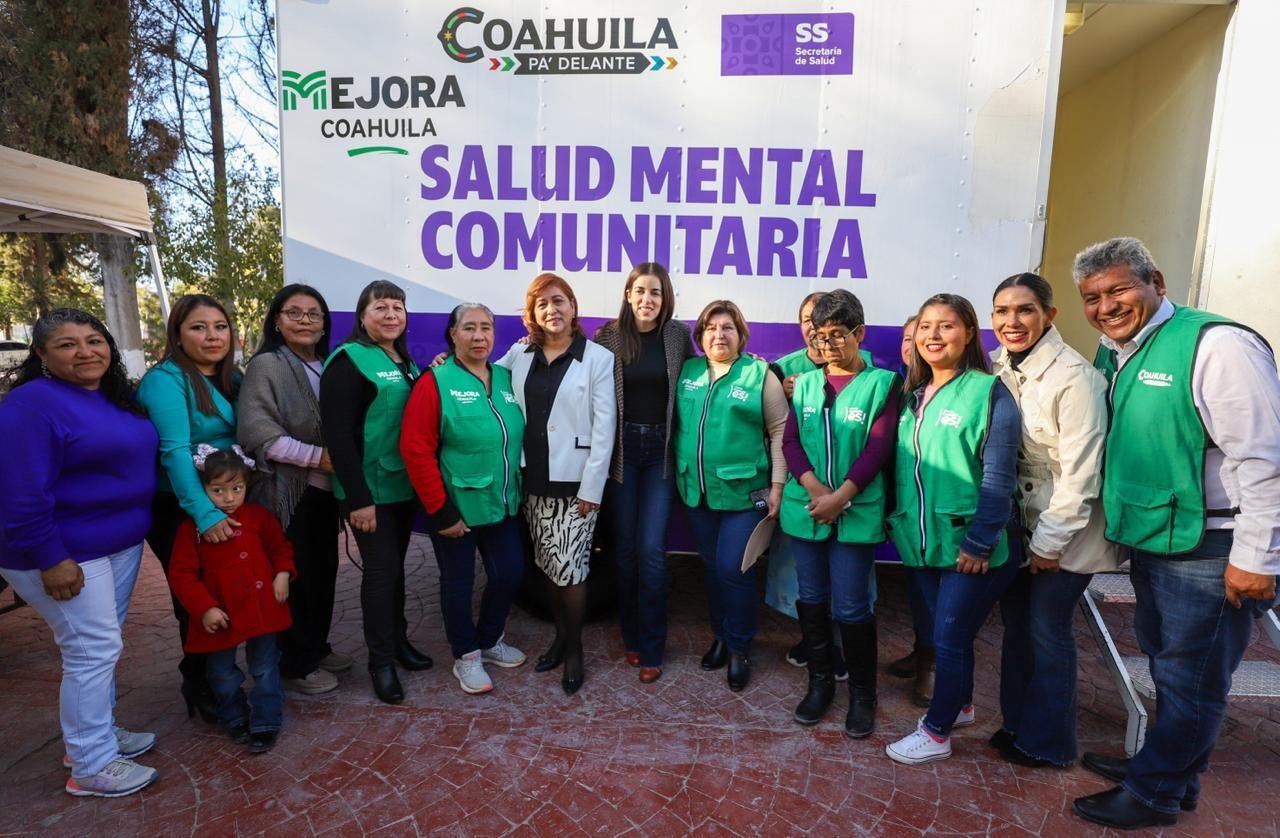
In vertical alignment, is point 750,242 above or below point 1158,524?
above

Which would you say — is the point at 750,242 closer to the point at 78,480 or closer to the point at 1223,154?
the point at 1223,154

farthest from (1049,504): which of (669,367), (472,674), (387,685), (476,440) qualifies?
(387,685)

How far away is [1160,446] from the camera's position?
7.22 ft

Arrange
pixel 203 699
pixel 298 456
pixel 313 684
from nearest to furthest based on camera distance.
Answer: pixel 298 456, pixel 203 699, pixel 313 684

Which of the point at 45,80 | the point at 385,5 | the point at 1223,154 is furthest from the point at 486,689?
the point at 45,80

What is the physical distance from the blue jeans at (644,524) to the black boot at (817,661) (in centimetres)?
68

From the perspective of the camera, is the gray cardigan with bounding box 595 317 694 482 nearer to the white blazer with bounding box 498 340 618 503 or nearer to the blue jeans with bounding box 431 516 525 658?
the white blazer with bounding box 498 340 618 503

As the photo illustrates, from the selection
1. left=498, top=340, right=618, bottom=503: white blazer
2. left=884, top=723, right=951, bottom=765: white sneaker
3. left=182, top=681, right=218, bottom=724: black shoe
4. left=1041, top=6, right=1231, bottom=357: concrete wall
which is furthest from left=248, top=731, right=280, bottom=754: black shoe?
left=1041, top=6, right=1231, bottom=357: concrete wall

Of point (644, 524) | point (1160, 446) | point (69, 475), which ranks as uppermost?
point (1160, 446)

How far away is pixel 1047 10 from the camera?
123 inches

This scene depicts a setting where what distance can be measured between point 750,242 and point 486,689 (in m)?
2.44

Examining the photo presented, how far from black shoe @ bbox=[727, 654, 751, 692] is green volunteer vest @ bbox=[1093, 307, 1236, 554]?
165cm

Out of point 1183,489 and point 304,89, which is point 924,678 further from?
point 304,89

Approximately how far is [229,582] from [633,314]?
1950mm
